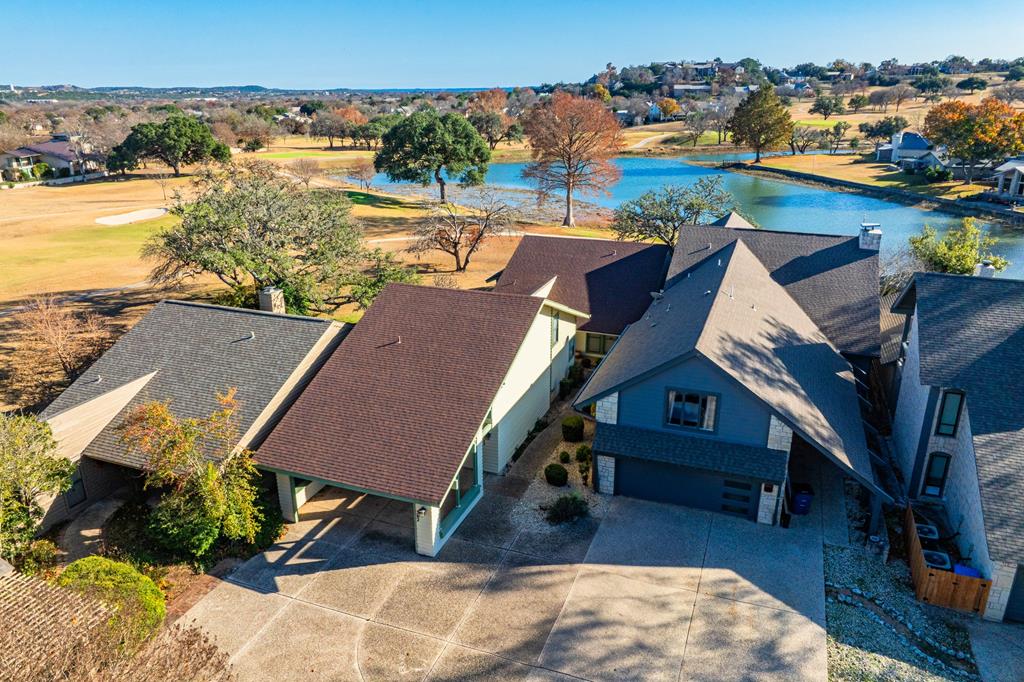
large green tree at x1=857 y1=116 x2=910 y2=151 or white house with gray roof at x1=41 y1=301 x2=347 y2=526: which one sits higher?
large green tree at x1=857 y1=116 x2=910 y2=151

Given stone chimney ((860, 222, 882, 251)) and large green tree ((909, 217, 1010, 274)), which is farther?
large green tree ((909, 217, 1010, 274))

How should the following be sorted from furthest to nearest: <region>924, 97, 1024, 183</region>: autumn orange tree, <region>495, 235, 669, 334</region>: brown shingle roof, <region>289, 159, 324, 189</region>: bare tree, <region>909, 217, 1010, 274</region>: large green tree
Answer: <region>289, 159, 324, 189</region>: bare tree
<region>924, 97, 1024, 183</region>: autumn orange tree
<region>909, 217, 1010, 274</region>: large green tree
<region>495, 235, 669, 334</region>: brown shingle roof

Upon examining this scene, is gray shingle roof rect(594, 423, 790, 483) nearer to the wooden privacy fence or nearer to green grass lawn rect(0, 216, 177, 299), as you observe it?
the wooden privacy fence

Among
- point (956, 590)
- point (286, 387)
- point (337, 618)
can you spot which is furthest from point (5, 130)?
point (956, 590)

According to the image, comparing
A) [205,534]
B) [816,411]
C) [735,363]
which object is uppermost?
[735,363]

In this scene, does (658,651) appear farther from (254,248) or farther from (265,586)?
(254,248)

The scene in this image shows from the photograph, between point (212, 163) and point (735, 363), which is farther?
point (212, 163)

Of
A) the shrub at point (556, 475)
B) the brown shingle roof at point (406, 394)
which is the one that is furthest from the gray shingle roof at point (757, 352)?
the brown shingle roof at point (406, 394)

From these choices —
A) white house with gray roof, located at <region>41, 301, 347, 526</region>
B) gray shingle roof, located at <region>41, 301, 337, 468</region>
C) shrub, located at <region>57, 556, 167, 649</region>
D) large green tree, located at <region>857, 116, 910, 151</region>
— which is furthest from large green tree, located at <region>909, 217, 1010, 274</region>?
large green tree, located at <region>857, 116, 910, 151</region>
